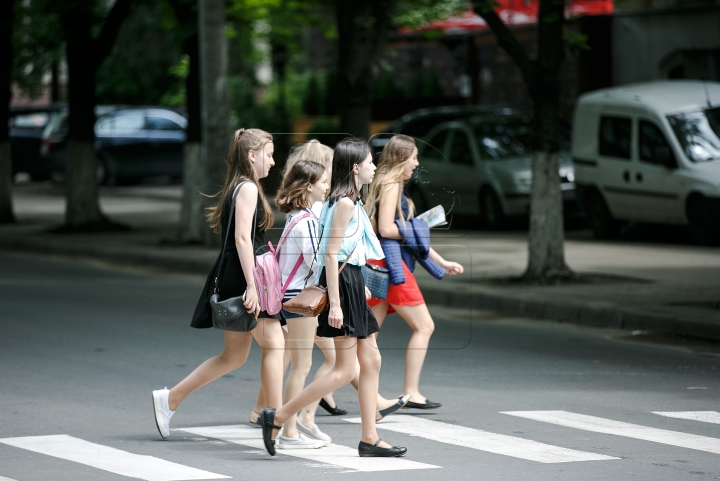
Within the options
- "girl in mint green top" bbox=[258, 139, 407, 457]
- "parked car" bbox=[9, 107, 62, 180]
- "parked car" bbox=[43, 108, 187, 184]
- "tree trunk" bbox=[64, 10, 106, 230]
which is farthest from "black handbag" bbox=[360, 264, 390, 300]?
"parked car" bbox=[9, 107, 62, 180]

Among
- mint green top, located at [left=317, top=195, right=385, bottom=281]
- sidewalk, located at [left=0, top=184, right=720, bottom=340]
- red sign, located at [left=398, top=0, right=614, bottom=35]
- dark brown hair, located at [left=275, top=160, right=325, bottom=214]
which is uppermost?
red sign, located at [left=398, top=0, right=614, bottom=35]

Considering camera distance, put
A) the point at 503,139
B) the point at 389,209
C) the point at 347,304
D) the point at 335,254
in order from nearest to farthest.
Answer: the point at 335,254, the point at 347,304, the point at 389,209, the point at 503,139

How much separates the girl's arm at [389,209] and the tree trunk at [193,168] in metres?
10.0

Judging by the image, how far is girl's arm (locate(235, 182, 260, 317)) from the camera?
6559 mm

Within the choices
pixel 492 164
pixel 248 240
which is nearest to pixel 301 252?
pixel 248 240

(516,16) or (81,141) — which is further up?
(516,16)

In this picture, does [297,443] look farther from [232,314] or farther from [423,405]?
[423,405]

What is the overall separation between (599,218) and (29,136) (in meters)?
18.0

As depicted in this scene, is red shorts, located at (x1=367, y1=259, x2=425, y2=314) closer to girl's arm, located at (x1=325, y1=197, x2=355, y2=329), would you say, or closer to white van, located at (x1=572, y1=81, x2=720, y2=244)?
girl's arm, located at (x1=325, y1=197, x2=355, y2=329)

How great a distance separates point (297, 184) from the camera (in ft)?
21.6

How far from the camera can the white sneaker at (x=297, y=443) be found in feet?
22.3

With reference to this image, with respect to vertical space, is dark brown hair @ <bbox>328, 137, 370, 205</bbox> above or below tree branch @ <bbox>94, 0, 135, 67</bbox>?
below

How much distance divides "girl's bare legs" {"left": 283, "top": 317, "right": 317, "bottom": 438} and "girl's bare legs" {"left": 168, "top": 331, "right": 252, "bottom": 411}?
24 cm

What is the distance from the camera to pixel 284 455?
6.65m
